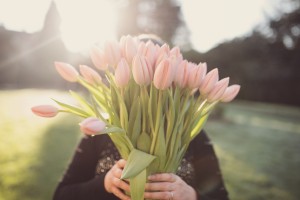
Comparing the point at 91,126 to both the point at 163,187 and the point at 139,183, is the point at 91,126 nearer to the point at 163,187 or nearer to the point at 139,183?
the point at 139,183

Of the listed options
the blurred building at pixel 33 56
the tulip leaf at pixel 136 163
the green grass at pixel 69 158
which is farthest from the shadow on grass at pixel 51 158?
the blurred building at pixel 33 56

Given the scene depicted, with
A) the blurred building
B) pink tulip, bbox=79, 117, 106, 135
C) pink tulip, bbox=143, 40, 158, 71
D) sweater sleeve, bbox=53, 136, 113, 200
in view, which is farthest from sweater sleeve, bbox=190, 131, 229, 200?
the blurred building

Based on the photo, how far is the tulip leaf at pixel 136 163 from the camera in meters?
0.95

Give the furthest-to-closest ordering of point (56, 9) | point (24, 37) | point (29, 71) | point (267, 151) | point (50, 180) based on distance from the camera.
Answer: point (56, 9)
point (24, 37)
point (29, 71)
point (267, 151)
point (50, 180)

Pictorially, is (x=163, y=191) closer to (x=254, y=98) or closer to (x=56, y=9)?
(x=254, y=98)

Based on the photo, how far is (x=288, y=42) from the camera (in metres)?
31.0

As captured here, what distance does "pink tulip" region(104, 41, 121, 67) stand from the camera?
1.03 meters

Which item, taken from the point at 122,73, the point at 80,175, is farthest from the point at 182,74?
the point at 80,175

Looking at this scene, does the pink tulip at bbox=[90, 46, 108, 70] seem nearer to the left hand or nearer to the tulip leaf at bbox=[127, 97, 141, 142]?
the tulip leaf at bbox=[127, 97, 141, 142]

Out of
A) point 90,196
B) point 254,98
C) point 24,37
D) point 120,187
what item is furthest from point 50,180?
point 24,37

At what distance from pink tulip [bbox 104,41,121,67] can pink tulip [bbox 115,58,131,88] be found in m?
0.08

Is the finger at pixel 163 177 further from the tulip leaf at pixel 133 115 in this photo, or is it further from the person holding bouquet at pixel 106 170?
the person holding bouquet at pixel 106 170

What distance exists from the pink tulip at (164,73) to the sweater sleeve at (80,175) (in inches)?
26.4

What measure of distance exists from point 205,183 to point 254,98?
23.0 m
